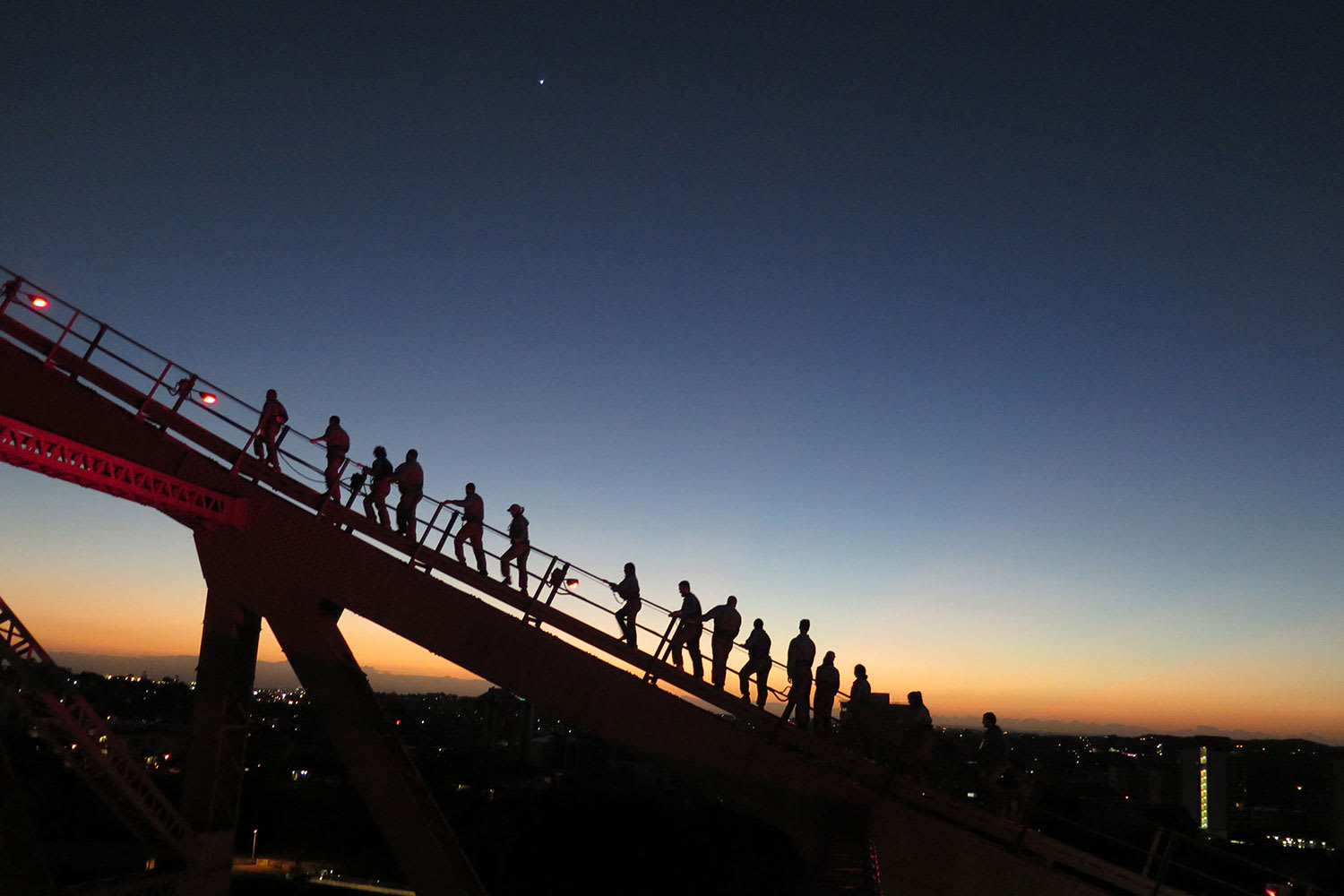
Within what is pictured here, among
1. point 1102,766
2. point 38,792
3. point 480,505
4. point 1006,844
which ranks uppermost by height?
point 1102,766

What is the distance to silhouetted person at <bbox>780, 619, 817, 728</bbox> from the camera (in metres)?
13.9

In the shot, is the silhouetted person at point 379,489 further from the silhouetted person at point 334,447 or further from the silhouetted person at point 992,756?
the silhouetted person at point 992,756

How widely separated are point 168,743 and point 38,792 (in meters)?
17.1

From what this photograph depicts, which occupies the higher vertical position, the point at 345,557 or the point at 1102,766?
the point at 1102,766

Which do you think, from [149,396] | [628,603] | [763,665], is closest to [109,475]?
[149,396]

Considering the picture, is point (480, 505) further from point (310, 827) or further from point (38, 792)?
point (38, 792)

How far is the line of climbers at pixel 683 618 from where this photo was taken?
13633 mm

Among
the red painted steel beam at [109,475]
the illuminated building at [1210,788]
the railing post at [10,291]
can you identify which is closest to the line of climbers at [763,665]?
the red painted steel beam at [109,475]

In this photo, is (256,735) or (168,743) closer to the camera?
(168,743)

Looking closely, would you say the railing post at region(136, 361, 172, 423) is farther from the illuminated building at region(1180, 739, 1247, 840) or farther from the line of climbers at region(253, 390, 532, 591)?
the illuminated building at region(1180, 739, 1247, 840)

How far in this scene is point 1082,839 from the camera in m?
41.1

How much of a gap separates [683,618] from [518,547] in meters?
2.67

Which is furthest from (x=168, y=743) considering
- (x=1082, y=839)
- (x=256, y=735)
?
(x=1082, y=839)

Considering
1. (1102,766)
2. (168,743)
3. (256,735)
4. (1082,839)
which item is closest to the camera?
(1082,839)
